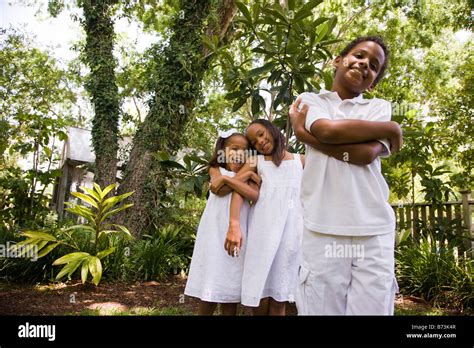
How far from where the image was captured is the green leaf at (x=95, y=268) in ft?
9.90

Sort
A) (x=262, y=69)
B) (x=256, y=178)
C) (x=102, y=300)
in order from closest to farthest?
(x=256, y=178) → (x=262, y=69) → (x=102, y=300)

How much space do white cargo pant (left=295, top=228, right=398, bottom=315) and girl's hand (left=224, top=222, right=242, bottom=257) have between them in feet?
1.74

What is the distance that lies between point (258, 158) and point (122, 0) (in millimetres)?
4443

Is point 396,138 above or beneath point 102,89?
beneath

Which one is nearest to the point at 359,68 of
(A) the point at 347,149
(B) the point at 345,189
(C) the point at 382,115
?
(C) the point at 382,115

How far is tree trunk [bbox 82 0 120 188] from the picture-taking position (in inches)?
180

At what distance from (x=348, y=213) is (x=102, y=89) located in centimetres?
408

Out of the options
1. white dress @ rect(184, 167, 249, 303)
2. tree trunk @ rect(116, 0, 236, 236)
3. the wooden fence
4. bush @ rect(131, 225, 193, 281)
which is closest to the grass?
bush @ rect(131, 225, 193, 281)

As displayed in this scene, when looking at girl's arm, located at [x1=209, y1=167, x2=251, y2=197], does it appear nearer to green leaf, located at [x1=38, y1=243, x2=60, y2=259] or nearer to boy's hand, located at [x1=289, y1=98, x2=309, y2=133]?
boy's hand, located at [x1=289, y1=98, x2=309, y2=133]

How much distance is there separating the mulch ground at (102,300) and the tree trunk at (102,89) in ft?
4.99

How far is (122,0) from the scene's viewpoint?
17.5ft

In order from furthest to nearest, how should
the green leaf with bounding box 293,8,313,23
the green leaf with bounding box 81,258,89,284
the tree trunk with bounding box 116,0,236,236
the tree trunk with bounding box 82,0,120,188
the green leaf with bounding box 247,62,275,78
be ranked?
the tree trunk with bounding box 82,0,120,188, the tree trunk with bounding box 116,0,236,236, the green leaf with bounding box 81,258,89,284, the green leaf with bounding box 247,62,275,78, the green leaf with bounding box 293,8,313,23

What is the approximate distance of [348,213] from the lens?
1153 mm

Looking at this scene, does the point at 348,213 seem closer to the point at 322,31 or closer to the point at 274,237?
the point at 274,237
